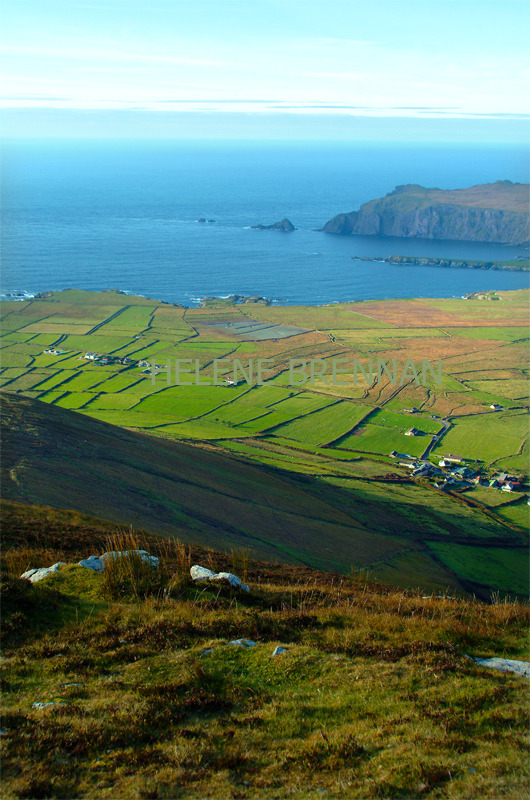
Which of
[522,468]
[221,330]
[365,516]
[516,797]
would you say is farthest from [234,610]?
[221,330]

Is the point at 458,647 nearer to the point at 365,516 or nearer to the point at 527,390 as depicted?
the point at 365,516

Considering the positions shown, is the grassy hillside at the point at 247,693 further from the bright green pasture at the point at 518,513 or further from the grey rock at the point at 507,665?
the bright green pasture at the point at 518,513

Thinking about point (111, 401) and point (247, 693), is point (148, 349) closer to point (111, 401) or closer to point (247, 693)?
point (111, 401)

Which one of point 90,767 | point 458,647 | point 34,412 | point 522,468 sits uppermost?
point 90,767

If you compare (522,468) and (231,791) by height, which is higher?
(231,791)

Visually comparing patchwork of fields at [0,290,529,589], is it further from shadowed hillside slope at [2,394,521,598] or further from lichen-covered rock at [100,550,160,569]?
lichen-covered rock at [100,550,160,569]

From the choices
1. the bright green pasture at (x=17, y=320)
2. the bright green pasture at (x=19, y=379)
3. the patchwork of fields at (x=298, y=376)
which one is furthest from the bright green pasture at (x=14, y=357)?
the bright green pasture at (x=17, y=320)
